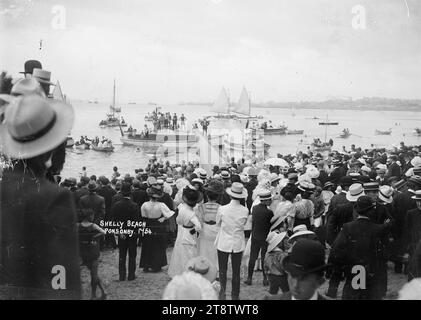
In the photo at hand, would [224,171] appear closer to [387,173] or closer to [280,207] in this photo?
[280,207]

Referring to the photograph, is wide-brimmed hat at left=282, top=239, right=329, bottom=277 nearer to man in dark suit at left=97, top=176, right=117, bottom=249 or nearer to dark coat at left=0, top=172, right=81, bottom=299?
dark coat at left=0, top=172, right=81, bottom=299

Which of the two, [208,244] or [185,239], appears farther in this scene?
[208,244]

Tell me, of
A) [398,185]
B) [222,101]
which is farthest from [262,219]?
[222,101]

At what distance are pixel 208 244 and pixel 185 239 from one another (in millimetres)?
429

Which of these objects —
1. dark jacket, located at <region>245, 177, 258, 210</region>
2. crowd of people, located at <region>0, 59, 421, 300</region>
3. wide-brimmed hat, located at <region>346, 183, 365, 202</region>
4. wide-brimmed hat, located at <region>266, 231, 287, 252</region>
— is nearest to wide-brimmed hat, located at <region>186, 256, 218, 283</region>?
crowd of people, located at <region>0, 59, 421, 300</region>

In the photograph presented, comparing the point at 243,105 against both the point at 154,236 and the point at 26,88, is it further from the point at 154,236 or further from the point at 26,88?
the point at 26,88

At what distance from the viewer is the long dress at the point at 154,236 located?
18.4ft

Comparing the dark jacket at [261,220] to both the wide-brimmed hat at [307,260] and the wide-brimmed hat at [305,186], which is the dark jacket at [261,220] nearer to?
the wide-brimmed hat at [305,186]

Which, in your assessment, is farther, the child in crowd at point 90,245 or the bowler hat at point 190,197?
the bowler hat at point 190,197

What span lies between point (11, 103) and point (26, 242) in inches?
34.6

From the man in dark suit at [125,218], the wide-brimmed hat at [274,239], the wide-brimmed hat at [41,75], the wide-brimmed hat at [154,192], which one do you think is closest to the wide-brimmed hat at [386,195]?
the wide-brimmed hat at [274,239]

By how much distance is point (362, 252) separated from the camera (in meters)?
4.61
